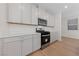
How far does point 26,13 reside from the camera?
2865mm

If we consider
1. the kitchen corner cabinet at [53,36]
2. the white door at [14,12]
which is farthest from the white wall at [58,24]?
the white door at [14,12]

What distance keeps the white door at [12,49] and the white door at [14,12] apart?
633mm

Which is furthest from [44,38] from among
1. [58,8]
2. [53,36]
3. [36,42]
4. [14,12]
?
[14,12]

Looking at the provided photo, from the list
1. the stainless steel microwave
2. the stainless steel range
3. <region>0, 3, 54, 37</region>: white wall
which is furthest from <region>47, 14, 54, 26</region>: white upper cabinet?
<region>0, 3, 54, 37</region>: white wall

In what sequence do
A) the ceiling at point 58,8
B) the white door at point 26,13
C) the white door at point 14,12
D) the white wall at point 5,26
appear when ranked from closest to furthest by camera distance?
the white wall at point 5,26 → the white door at point 14,12 → the white door at point 26,13 → the ceiling at point 58,8

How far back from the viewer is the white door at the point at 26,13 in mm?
2750

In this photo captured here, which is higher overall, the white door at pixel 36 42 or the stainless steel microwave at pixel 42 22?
the stainless steel microwave at pixel 42 22

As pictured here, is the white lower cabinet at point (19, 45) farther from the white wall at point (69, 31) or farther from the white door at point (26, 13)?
the white wall at point (69, 31)

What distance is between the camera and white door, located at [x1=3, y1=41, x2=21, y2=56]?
6.03 feet

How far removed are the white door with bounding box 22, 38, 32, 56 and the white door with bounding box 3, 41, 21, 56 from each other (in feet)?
0.55

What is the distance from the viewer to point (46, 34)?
11.5 feet

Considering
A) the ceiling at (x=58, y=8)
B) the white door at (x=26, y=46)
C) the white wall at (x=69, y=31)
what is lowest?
the white door at (x=26, y=46)

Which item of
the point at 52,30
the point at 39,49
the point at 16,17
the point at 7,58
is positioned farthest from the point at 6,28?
the point at 52,30

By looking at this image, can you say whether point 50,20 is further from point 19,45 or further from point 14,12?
point 19,45
